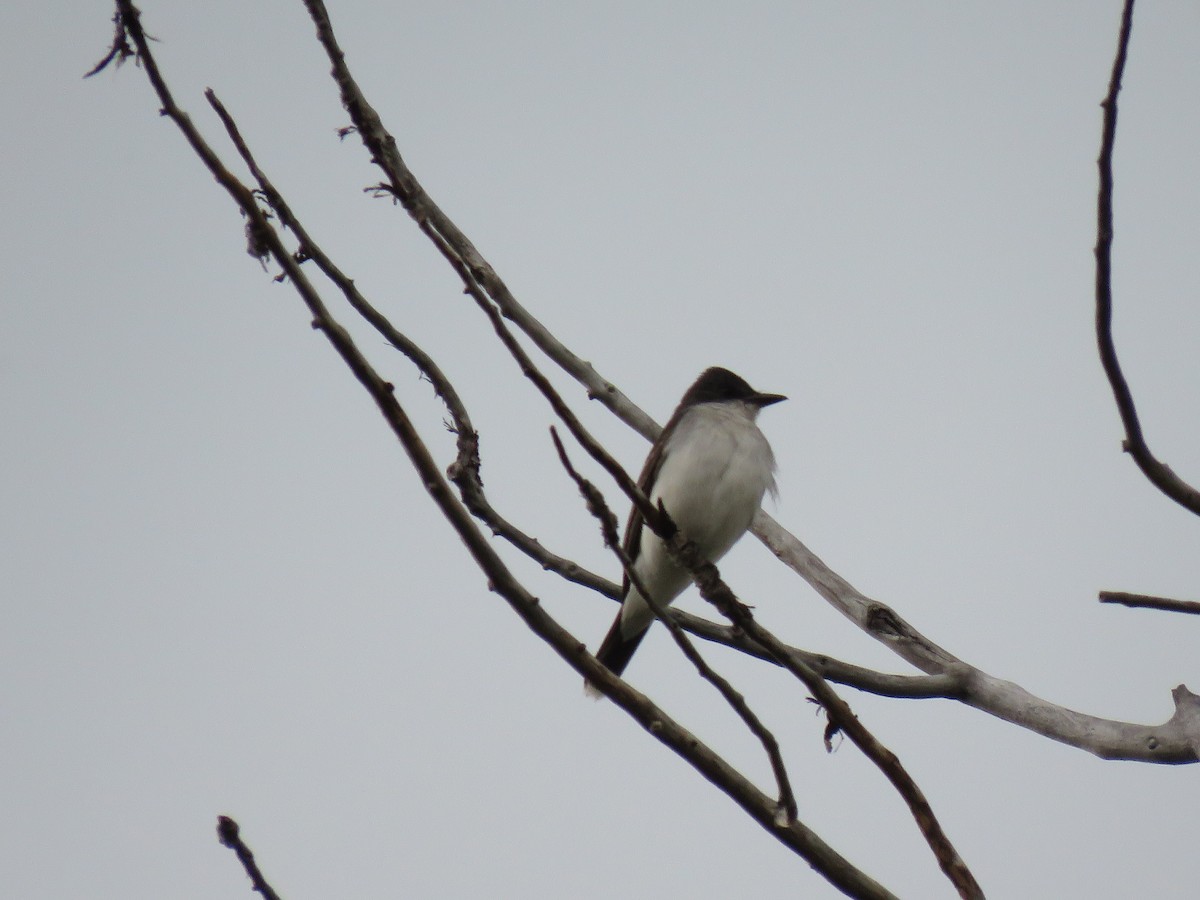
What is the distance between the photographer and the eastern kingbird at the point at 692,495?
6.05 metres

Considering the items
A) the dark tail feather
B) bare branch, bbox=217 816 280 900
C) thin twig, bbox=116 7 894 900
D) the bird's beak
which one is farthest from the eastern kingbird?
bare branch, bbox=217 816 280 900

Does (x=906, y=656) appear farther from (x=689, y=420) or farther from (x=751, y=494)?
(x=689, y=420)

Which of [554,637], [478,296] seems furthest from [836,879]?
[478,296]

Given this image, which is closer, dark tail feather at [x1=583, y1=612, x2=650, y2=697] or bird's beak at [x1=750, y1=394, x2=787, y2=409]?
dark tail feather at [x1=583, y1=612, x2=650, y2=697]

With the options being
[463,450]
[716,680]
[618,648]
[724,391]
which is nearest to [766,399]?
[724,391]

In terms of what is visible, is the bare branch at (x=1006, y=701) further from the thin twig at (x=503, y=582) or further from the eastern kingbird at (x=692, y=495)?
the thin twig at (x=503, y=582)

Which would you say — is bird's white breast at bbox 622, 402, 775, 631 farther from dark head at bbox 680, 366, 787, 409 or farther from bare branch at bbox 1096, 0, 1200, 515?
bare branch at bbox 1096, 0, 1200, 515

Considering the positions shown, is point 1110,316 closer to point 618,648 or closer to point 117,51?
point 117,51

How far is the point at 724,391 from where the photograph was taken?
7512mm

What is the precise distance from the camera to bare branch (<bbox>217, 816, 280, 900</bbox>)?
6.24ft

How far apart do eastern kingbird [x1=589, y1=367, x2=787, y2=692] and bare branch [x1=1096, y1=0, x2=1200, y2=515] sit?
3.17 meters

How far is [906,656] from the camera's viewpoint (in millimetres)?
4383

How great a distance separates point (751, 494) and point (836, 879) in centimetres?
366

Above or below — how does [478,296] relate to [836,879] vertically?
above
